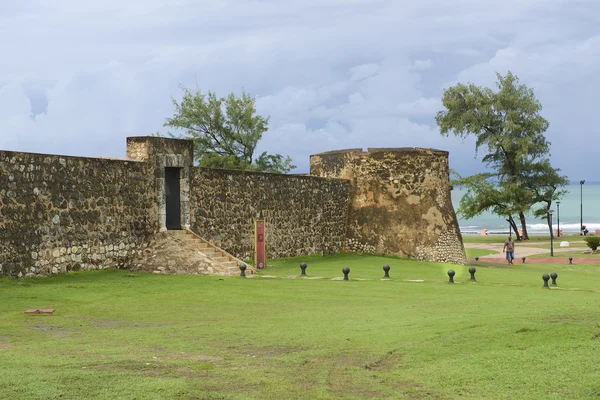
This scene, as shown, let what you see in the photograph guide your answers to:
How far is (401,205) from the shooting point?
28297 mm

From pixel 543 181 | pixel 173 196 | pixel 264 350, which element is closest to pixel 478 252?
pixel 543 181

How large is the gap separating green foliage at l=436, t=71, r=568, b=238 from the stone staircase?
37.8 metres

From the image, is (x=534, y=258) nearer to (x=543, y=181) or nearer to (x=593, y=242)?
(x=593, y=242)

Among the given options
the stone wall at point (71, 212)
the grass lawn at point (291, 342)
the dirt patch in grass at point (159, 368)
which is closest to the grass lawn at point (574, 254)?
the grass lawn at point (291, 342)

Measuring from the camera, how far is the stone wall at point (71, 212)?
1573 centimetres

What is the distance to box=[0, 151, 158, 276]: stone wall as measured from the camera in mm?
15727

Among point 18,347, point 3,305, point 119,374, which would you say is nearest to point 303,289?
point 3,305

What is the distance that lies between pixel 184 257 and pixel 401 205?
11.2 metres

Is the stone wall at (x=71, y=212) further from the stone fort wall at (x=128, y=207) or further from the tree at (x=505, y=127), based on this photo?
the tree at (x=505, y=127)

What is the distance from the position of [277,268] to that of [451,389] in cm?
1479

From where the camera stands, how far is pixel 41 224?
16375 millimetres

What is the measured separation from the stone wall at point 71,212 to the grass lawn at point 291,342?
31.1 inches

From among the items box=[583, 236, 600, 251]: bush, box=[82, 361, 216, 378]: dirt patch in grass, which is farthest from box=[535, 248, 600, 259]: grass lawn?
box=[82, 361, 216, 378]: dirt patch in grass

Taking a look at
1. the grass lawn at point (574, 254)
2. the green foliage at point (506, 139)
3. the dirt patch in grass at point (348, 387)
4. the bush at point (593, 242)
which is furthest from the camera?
the green foliage at point (506, 139)
